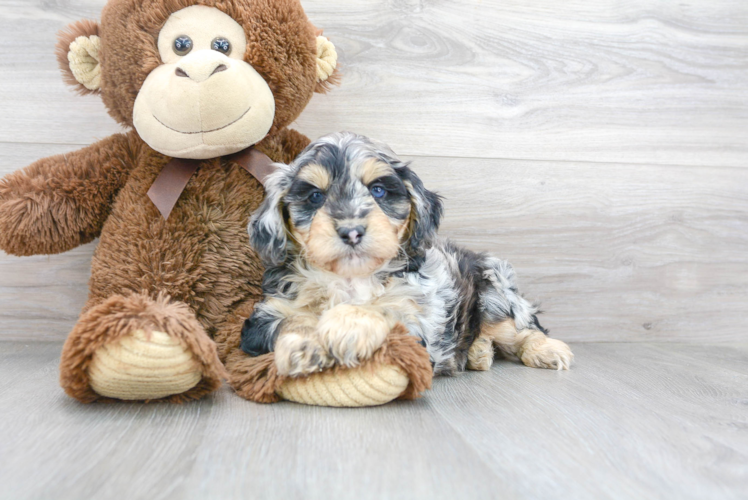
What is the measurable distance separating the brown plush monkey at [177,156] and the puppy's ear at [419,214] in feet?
1.73

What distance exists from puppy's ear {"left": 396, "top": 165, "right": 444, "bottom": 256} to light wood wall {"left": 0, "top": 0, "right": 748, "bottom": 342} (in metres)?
0.76

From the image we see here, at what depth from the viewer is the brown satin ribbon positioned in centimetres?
201

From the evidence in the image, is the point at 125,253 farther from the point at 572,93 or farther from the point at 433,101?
the point at 572,93

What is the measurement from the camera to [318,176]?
5.77 feet

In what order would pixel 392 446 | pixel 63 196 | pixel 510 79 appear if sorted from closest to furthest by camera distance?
pixel 392 446
pixel 63 196
pixel 510 79

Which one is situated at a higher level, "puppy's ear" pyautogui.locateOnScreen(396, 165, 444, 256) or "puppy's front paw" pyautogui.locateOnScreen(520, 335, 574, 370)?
"puppy's ear" pyautogui.locateOnScreen(396, 165, 444, 256)

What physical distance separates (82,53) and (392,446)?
1.65 metres

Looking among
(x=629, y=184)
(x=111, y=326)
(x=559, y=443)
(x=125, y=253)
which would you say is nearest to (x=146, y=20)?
(x=125, y=253)

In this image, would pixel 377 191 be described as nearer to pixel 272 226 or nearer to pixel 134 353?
pixel 272 226

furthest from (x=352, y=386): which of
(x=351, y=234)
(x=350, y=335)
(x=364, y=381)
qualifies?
(x=351, y=234)

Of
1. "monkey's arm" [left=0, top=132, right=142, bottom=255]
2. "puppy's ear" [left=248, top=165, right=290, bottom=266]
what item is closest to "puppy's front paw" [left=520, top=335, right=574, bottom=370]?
"puppy's ear" [left=248, top=165, right=290, bottom=266]

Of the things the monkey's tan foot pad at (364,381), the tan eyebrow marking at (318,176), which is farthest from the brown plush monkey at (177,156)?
the tan eyebrow marking at (318,176)

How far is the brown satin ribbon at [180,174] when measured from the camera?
79.1 inches

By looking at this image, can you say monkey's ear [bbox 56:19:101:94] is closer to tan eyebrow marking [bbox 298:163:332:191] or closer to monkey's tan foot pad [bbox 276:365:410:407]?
tan eyebrow marking [bbox 298:163:332:191]
